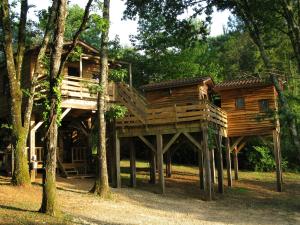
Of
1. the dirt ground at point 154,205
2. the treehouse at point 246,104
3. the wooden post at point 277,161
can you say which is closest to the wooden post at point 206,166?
the dirt ground at point 154,205

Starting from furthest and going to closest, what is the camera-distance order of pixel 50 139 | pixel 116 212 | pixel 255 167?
pixel 255 167
pixel 116 212
pixel 50 139

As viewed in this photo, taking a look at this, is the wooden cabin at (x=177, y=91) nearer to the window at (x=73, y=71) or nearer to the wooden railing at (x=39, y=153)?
the window at (x=73, y=71)

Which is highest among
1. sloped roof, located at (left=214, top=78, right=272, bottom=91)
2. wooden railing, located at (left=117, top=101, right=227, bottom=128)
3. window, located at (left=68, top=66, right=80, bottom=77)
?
window, located at (left=68, top=66, right=80, bottom=77)

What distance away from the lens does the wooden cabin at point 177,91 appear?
1136 inches

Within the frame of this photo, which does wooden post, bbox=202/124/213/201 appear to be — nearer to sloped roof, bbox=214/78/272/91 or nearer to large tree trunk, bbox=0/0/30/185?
large tree trunk, bbox=0/0/30/185

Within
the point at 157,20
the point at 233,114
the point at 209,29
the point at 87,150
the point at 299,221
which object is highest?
the point at 157,20

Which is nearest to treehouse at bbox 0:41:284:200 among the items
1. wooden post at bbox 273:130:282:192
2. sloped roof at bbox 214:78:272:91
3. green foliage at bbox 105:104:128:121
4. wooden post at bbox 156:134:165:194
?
wooden post at bbox 156:134:165:194

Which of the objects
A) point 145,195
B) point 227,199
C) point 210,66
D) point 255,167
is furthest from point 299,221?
point 210,66

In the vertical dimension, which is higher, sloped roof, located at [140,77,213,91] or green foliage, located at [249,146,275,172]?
sloped roof, located at [140,77,213,91]

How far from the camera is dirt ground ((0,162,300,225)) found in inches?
562

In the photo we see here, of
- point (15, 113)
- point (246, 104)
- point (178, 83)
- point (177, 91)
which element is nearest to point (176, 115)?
point (178, 83)

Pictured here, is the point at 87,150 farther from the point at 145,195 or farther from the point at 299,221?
the point at 299,221

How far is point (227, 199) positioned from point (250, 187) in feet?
19.0

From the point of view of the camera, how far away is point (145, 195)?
72.0 ft
